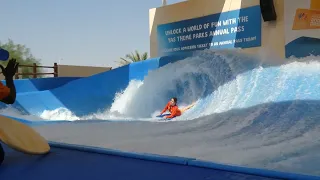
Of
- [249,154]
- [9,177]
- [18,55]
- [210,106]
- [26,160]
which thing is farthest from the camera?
[18,55]

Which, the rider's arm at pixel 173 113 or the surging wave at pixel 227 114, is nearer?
the surging wave at pixel 227 114

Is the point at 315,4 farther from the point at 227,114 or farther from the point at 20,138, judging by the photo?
the point at 20,138

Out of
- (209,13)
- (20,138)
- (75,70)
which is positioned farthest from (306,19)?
(75,70)

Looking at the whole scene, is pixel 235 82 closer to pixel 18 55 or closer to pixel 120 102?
pixel 120 102

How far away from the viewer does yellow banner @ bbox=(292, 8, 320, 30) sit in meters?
7.31

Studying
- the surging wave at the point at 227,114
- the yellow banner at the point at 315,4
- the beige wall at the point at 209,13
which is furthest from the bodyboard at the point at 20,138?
the yellow banner at the point at 315,4

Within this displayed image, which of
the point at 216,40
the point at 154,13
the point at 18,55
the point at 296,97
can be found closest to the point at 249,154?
the point at 296,97

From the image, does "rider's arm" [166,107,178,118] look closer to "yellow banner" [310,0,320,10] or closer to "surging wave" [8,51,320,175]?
"surging wave" [8,51,320,175]

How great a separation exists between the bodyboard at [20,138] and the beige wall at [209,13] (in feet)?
19.8

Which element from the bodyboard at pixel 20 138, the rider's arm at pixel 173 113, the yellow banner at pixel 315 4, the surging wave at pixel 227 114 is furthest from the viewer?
the yellow banner at pixel 315 4

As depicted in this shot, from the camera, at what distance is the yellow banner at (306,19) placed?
731 centimetres

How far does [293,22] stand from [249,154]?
17.3 ft

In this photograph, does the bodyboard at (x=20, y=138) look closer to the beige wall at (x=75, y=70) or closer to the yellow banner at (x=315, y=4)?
the yellow banner at (x=315, y=4)

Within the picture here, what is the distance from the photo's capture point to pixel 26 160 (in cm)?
256
